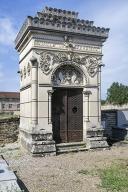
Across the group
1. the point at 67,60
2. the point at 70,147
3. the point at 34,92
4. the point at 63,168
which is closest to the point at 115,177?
the point at 63,168

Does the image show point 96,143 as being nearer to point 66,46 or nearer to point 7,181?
point 66,46

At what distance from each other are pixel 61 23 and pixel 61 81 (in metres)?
2.44

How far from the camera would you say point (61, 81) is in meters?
12.8

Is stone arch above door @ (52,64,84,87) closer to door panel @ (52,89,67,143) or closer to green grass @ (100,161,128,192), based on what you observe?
door panel @ (52,89,67,143)

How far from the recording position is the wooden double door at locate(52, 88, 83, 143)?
12.7m

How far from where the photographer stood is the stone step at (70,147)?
11898 mm

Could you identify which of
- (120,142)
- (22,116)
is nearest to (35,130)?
(22,116)

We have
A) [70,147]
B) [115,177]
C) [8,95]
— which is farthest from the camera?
[8,95]

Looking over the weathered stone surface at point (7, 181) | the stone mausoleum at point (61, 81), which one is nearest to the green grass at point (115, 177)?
the weathered stone surface at point (7, 181)

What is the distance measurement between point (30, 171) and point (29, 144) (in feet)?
9.45

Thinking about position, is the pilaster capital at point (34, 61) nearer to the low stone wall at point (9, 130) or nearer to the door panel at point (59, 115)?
the door panel at point (59, 115)

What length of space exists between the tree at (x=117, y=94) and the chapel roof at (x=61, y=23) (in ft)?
Result: 172

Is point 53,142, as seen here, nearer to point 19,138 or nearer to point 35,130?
point 35,130

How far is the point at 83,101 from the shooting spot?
515 inches
